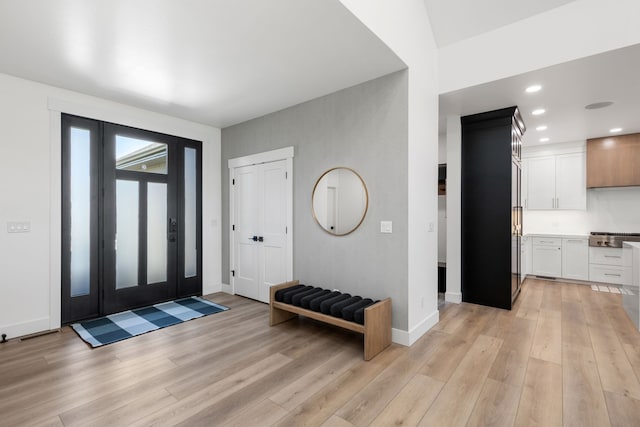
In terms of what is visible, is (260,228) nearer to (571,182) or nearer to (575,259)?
(575,259)

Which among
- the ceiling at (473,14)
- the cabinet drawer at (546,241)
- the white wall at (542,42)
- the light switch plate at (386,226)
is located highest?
the ceiling at (473,14)

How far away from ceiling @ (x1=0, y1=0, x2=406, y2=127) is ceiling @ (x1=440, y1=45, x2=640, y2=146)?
54.0 inches

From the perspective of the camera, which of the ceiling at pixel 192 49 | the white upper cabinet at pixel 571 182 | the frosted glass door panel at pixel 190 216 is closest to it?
the ceiling at pixel 192 49

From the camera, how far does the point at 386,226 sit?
3.14 meters

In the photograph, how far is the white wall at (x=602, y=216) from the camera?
17.6 feet

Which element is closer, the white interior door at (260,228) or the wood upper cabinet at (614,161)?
the white interior door at (260,228)

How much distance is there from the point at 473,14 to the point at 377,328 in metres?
3.36

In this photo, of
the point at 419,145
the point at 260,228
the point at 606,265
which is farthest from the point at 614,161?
the point at 260,228

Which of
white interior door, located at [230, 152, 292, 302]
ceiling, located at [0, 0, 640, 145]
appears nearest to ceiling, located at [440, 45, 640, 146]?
ceiling, located at [0, 0, 640, 145]

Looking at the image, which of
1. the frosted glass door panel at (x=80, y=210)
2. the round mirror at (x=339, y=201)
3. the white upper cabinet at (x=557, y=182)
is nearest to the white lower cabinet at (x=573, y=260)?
the white upper cabinet at (x=557, y=182)

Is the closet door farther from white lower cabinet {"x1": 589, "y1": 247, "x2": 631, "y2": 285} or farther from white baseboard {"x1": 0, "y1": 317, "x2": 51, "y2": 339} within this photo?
white lower cabinet {"x1": 589, "y1": 247, "x2": 631, "y2": 285}

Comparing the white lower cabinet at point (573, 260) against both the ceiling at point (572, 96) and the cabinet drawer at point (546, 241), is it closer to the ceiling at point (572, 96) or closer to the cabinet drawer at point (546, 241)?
the cabinet drawer at point (546, 241)

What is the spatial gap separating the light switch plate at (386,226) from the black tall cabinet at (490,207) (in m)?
1.82

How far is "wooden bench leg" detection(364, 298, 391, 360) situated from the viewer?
2.67m
